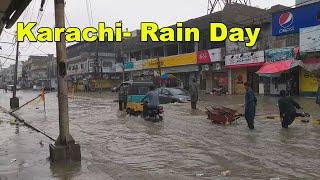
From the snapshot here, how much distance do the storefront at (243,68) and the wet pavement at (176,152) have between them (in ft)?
66.7

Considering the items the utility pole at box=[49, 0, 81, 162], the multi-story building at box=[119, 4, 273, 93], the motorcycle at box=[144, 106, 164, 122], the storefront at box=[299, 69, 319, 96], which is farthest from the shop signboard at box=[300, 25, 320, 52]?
the utility pole at box=[49, 0, 81, 162]

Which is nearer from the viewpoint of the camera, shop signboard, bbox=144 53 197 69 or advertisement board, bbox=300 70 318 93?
advertisement board, bbox=300 70 318 93

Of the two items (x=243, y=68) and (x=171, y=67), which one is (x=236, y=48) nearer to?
(x=243, y=68)

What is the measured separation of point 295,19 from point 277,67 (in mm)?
3757

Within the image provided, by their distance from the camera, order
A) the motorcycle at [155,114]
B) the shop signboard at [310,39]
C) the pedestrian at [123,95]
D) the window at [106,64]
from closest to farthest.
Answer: the motorcycle at [155,114] < the pedestrian at [123,95] < the shop signboard at [310,39] < the window at [106,64]

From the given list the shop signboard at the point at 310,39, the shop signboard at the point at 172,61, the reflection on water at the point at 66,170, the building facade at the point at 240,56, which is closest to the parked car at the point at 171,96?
the building facade at the point at 240,56

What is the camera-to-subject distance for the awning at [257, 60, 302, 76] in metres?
32.1

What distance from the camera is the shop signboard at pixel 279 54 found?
32812mm

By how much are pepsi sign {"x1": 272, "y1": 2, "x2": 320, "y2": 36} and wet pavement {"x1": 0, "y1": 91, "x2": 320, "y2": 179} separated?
1548cm

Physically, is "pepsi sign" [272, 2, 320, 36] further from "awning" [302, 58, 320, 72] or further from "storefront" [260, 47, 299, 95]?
"awning" [302, 58, 320, 72]

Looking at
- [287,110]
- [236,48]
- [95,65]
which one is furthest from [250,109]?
[95,65]

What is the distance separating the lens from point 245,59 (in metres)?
38.6

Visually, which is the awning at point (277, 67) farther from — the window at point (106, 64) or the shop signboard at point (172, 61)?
the window at point (106, 64)

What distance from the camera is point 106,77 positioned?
80.8 metres
